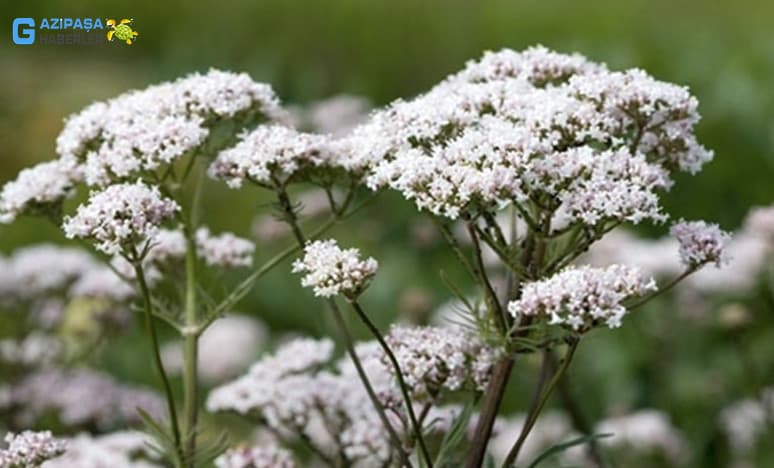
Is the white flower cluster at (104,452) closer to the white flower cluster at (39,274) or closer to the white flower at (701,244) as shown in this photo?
the white flower cluster at (39,274)

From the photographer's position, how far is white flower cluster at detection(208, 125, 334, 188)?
9.60 feet

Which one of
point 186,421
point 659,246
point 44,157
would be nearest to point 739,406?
point 659,246

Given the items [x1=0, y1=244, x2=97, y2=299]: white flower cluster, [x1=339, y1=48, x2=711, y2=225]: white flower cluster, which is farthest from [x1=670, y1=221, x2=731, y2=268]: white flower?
[x1=0, y1=244, x2=97, y2=299]: white flower cluster

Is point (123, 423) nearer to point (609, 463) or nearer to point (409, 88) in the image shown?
point (609, 463)

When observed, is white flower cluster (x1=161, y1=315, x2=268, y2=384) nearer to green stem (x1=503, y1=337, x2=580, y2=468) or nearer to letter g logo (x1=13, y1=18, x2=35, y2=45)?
letter g logo (x1=13, y1=18, x2=35, y2=45)

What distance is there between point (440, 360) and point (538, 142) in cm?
51

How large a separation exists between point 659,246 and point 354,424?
2.25 m

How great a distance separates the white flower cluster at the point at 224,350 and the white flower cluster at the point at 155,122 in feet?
7.96

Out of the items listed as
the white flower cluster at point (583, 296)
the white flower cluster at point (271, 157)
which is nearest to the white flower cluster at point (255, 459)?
the white flower cluster at point (271, 157)

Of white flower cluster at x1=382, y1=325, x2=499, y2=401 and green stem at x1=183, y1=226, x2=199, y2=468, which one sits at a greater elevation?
green stem at x1=183, y1=226, x2=199, y2=468

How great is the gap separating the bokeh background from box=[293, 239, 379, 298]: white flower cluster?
1.68 metres

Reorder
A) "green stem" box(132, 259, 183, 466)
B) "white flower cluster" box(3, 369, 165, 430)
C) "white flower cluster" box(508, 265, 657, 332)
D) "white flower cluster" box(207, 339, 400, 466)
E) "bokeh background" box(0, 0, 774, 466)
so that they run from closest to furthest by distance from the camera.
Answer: "white flower cluster" box(508, 265, 657, 332), "green stem" box(132, 259, 183, 466), "white flower cluster" box(207, 339, 400, 466), "white flower cluster" box(3, 369, 165, 430), "bokeh background" box(0, 0, 774, 466)

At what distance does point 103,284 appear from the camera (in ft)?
14.3

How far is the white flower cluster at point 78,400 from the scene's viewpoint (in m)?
4.18
